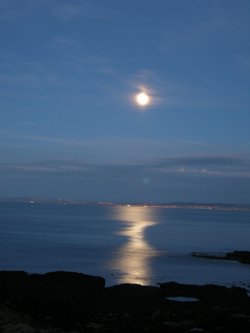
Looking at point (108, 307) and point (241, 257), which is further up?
point (241, 257)

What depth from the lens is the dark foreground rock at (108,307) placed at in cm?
2489

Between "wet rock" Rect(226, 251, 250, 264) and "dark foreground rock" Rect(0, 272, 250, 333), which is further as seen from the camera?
"wet rock" Rect(226, 251, 250, 264)

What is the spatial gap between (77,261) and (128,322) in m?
39.9

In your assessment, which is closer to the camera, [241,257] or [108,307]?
[108,307]

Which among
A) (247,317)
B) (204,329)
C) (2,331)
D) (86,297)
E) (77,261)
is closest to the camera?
(2,331)

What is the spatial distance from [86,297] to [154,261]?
34.3m

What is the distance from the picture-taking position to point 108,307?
101ft

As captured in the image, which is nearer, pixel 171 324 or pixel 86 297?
pixel 171 324

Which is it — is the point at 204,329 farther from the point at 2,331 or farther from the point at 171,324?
the point at 2,331

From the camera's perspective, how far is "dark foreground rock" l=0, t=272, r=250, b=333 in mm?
24891

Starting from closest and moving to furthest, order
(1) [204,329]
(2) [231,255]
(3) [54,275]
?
(1) [204,329]
(3) [54,275]
(2) [231,255]

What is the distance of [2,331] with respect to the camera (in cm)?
2294

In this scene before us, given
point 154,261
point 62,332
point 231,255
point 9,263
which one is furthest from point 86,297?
point 231,255

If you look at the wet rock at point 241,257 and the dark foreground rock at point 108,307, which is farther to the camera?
the wet rock at point 241,257
